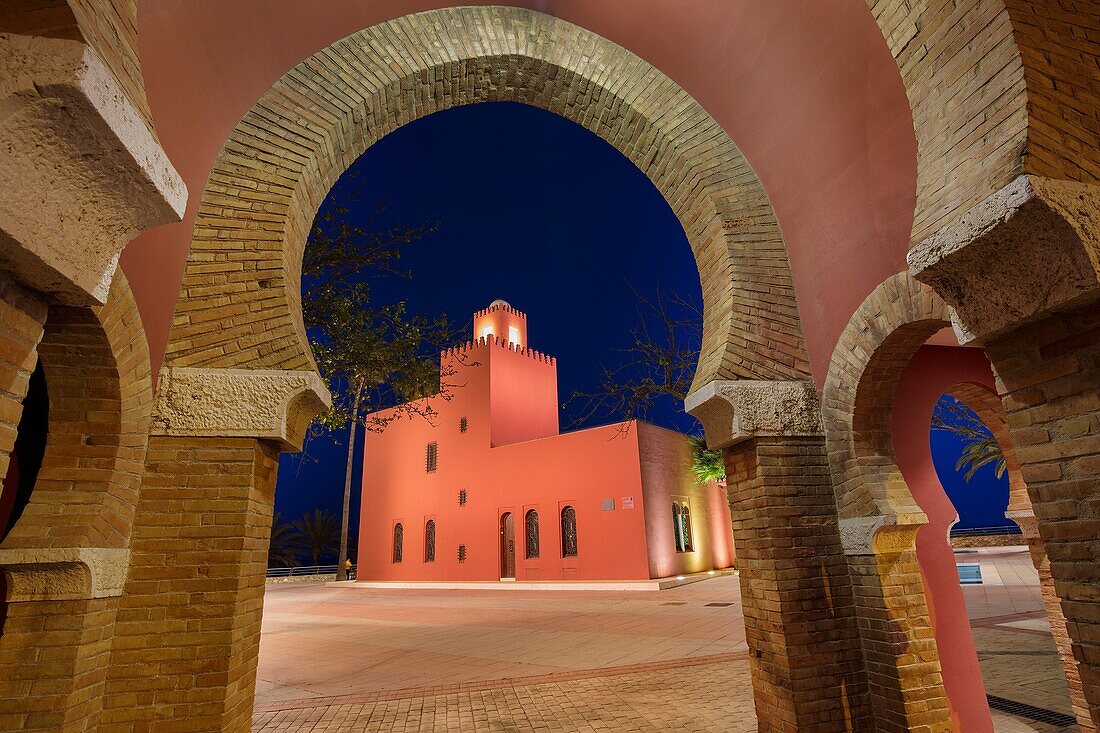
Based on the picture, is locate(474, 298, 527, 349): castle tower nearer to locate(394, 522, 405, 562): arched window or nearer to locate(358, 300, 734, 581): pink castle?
locate(358, 300, 734, 581): pink castle

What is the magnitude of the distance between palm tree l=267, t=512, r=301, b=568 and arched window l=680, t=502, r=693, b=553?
86.2 ft

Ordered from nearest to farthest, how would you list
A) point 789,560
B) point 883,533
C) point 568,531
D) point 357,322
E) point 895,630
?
point 895,630, point 883,533, point 789,560, point 357,322, point 568,531

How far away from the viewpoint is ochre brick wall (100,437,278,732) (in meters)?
3.34

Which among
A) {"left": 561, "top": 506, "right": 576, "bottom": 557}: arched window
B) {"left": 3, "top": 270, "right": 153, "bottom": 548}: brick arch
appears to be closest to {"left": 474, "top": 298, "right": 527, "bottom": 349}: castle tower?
{"left": 561, "top": 506, "right": 576, "bottom": 557}: arched window

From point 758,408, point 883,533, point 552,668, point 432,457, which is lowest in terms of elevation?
point 552,668

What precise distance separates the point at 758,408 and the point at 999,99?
2.65 m

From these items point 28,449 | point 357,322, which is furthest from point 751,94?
point 28,449

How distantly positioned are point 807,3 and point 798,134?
0.99 metres

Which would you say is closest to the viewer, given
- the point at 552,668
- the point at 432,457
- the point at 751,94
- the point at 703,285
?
the point at 751,94

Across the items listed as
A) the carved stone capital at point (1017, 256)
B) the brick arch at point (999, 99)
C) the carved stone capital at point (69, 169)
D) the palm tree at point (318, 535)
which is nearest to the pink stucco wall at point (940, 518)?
the carved stone capital at point (1017, 256)

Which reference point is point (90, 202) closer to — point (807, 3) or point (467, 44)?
point (467, 44)

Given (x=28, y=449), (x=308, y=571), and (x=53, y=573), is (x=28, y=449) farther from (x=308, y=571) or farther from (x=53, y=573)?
(x=308, y=571)

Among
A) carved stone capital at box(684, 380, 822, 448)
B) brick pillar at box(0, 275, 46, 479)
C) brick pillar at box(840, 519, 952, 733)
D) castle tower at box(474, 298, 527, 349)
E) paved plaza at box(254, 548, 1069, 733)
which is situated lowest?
paved plaza at box(254, 548, 1069, 733)

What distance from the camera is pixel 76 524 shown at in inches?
122
